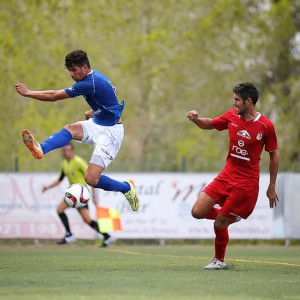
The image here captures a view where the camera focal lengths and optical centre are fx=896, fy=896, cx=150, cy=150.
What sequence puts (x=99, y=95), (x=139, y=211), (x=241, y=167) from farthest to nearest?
(x=139, y=211), (x=99, y=95), (x=241, y=167)

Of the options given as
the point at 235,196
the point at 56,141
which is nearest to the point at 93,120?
the point at 56,141

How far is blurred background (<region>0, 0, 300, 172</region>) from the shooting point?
Answer: 29.1 meters

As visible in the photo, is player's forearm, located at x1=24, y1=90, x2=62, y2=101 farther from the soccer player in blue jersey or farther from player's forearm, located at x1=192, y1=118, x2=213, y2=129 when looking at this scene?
player's forearm, located at x1=192, y1=118, x2=213, y2=129

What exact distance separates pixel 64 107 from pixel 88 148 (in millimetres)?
1724

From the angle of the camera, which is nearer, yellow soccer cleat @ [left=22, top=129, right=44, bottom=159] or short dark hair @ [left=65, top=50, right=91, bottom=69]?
yellow soccer cleat @ [left=22, top=129, right=44, bottom=159]

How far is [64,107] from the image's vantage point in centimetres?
2947

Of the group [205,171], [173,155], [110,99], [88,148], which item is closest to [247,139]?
[110,99]

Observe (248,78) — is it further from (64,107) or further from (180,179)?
(180,179)

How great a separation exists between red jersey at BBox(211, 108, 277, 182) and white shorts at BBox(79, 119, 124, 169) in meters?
1.92

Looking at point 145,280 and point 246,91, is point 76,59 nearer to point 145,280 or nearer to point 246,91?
point 246,91

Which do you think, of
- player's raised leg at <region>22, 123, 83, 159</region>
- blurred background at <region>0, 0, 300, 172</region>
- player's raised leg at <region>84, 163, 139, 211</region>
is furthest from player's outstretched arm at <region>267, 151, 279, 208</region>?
blurred background at <region>0, 0, 300, 172</region>

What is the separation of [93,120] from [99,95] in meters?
0.57

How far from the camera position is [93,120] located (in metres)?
12.4

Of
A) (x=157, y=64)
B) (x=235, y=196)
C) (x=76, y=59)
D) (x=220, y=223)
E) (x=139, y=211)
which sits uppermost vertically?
(x=157, y=64)
